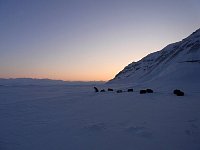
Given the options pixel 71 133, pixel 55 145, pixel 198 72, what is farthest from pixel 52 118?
pixel 198 72

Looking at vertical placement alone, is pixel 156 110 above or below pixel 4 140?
above

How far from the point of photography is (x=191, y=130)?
979cm

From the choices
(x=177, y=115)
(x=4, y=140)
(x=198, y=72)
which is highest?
(x=198, y=72)

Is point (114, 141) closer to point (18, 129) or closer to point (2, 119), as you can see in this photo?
point (18, 129)

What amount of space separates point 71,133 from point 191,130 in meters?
4.58

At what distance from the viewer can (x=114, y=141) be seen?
365 inches

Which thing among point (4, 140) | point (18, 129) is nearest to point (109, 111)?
point (18, 129)

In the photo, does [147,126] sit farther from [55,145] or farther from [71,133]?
[55,145]

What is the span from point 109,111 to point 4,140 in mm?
6231

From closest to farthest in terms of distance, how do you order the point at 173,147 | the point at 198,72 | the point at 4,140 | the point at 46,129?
1. the point at 173,147
2. the point at 4,140
3. the point at 46,129
4. the point at 198,72

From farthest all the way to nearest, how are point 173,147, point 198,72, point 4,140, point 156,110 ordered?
point 198,72 → point 156,110 → point 4,140 → point 173,147

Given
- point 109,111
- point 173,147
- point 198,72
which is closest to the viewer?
point 173,147

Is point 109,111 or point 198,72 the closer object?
point 109,111

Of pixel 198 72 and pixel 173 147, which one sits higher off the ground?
pixel 198 72
